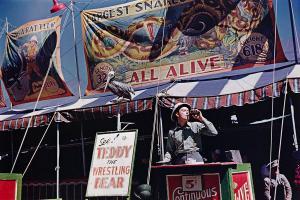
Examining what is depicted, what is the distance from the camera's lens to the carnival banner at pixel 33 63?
9812mm

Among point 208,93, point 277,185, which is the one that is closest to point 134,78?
point 208,93

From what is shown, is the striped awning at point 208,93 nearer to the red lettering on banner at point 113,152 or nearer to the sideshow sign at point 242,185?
the red lettering on banner at point 113,152

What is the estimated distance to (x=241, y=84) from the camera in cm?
714

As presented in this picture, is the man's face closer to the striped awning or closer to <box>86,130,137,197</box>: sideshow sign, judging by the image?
<box>86,130,137,197</box>: sideshow sign

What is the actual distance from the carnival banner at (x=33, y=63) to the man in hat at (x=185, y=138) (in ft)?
17.8

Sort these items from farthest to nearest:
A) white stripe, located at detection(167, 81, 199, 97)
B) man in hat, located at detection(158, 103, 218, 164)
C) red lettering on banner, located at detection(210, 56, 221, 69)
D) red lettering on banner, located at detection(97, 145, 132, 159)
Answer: red lettering on banner, located at detection(210, 56, 221, 69) → white stripe, located at detection(167, 81, 199, 97) → red lettering on banner, located at detection(97, 145, 132, 159) → man in hat, located at detection(158, 103, 218, 164)

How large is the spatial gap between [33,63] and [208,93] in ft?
16.3

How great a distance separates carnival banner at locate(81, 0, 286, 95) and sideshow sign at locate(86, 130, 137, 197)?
11.1ft

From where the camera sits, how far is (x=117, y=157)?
5125mm

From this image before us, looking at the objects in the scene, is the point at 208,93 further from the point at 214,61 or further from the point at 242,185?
the point at 242,185

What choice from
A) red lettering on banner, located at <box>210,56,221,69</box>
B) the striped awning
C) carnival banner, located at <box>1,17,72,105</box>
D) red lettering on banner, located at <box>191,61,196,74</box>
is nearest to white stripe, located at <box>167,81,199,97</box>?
the striped awning

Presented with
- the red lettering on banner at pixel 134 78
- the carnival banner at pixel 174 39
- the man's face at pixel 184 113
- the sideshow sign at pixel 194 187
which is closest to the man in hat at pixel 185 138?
the man's face at pixel 184 113

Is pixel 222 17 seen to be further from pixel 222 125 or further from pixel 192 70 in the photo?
pixel 222 125

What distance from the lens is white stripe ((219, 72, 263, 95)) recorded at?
261 inches
